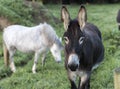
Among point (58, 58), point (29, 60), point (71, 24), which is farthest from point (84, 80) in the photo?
point (29, 60)

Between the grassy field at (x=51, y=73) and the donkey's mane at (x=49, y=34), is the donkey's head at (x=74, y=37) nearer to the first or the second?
the grassy field at (x=51, y=73)

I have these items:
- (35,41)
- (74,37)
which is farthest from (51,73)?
(74,37)

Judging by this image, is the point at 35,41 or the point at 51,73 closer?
the point at 51,73

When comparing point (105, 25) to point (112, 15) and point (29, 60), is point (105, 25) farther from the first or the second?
point (29, 60)

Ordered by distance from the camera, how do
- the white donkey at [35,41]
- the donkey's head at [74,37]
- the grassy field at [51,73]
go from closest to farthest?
the donkey's head at [74,37] → the grassy field at [51,73] → the white donkey at [35,41]

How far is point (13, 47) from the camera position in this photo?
8227 mm

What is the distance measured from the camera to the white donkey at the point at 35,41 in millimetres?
7789

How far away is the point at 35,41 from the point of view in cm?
785

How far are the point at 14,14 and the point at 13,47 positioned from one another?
11.9 ft

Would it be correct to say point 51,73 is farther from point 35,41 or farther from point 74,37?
point 74,37

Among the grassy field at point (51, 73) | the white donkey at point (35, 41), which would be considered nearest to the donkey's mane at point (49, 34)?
the white donkey at point (35, 41)

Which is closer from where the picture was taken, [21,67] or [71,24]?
[71,24]

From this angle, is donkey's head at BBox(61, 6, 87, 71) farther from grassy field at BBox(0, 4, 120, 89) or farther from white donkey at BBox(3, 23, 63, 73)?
white donkey at BBox(3, 23, 63, 73)

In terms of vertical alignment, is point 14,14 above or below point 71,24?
below
